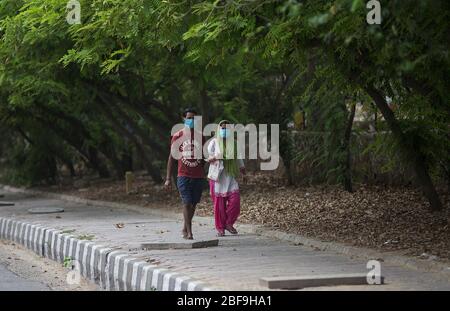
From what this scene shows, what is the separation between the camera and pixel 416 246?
38.2 ft

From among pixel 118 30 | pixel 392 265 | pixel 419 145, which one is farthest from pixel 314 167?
pixel 392 265

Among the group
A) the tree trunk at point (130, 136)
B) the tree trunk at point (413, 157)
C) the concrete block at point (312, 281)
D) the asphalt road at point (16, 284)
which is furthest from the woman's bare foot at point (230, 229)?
the tree trunk at point (130, 136)

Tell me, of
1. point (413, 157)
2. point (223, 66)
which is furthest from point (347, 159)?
point (413, 157)

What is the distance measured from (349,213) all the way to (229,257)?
4.46 metres

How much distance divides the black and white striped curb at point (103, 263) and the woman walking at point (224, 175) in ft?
7.35

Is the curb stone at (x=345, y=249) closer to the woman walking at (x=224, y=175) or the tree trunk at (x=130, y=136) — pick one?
the woman walking at (x=224, y=175)

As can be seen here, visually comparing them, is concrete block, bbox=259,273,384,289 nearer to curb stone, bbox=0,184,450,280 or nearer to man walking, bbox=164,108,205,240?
curb stone, bbox=0,184,450,280

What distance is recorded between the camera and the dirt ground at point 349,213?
40.0ft

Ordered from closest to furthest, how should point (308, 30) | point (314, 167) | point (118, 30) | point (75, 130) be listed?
point (308, 30), point (118, 30), point (314, 167), point (75, 130)

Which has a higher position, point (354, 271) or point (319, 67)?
point (319, 67)

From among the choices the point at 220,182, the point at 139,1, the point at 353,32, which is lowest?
the point at 220,182

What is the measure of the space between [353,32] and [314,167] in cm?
1141

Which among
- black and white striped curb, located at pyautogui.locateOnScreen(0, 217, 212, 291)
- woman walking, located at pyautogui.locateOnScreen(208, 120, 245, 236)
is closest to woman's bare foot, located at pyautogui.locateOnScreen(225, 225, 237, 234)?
woman walking, located at pyautogui.locateOnScreen(208, 120, 245, 236)

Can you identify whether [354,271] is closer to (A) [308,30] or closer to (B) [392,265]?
(B) [392,265]
